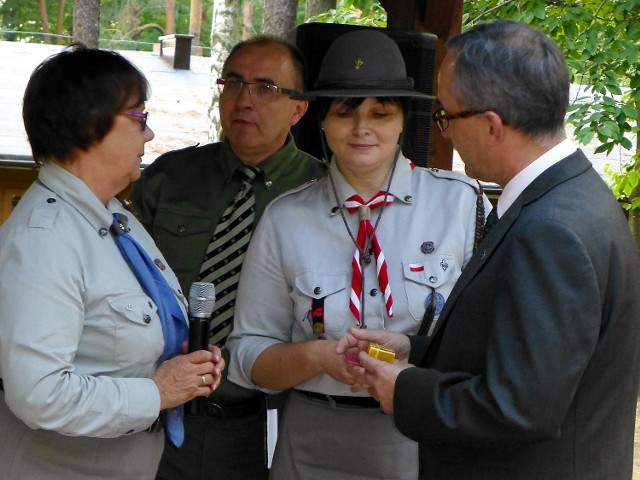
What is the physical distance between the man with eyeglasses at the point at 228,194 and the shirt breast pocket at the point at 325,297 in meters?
0.59

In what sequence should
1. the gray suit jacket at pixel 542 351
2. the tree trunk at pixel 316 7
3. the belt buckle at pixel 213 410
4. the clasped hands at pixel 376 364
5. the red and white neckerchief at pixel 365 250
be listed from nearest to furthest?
the gray suit jacket at pixel 542 351 → the clasped hands at pixel 376 364 → the red and white neckerchief at pixel 365 250 → the belt buckle at pixel 213 410 → the tree trunk at pixel 316 7

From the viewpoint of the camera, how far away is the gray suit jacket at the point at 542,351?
176 centimetres

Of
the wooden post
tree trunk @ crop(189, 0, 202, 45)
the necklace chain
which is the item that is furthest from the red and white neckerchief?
tree trunk @ crop(189, 0, 202, 45)

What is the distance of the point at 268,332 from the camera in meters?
2.67

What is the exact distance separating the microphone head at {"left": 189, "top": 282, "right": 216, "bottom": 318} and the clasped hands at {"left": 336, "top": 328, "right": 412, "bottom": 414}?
1.06ft

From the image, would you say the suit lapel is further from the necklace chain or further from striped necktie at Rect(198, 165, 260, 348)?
striped necktie at Rect(198, 165, 260, 348)

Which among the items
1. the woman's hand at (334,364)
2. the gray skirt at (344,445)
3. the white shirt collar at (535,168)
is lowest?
the gray skirt at (344,445)

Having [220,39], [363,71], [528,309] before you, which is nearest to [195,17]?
[220,39]

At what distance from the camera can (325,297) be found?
2.58 m

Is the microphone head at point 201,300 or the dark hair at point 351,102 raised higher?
the dark hair at point 351,102

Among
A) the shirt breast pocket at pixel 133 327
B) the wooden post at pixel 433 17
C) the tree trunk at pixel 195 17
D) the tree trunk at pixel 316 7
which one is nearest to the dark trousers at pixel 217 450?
the shirt breast pocket at pixel 133 327

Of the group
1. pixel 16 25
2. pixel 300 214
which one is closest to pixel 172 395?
pixel 300 214

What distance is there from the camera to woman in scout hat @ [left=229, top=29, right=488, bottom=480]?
2586 mm

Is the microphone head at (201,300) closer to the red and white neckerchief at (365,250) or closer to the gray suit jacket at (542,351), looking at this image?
the red and white neckerchief at (365,250)
